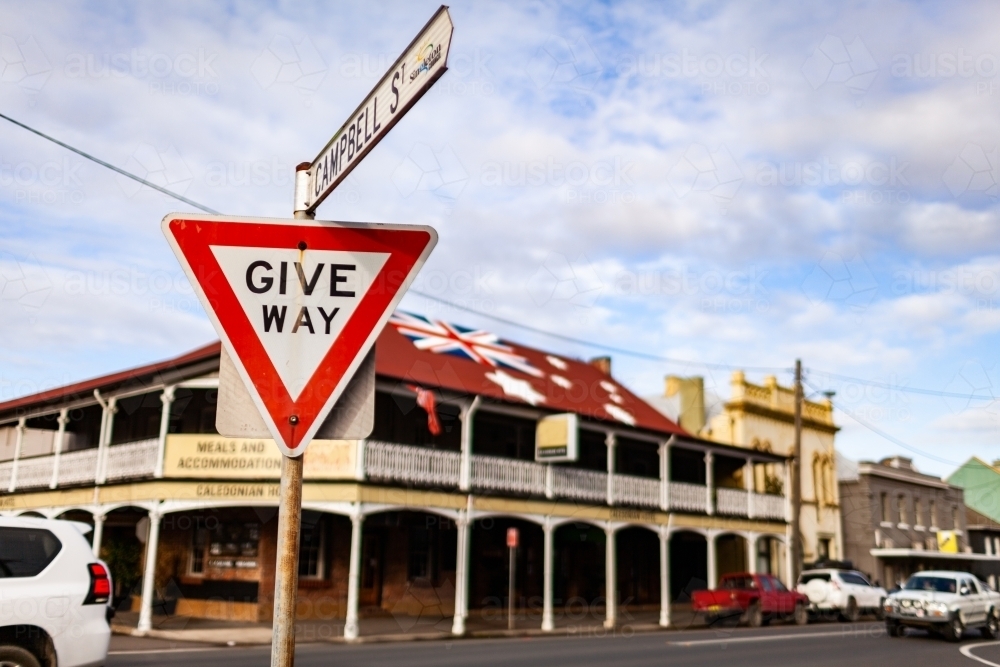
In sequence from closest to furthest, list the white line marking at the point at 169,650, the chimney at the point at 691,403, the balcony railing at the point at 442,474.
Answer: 1. the white line marking at the point at 169,650
2. the balcony railing at the point at 442,474
3. the chimney at the point at 691,403

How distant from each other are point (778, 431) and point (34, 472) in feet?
94.3

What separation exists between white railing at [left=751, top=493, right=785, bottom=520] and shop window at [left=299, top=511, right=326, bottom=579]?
15983 mm

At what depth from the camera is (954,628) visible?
848 inches

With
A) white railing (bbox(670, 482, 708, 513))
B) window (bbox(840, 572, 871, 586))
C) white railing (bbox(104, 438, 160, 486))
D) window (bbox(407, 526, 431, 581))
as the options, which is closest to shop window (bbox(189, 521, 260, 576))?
white railing (bbox(104, 438, 160, 486))

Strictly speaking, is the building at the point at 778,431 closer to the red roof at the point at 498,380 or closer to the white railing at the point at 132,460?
the red roof at the point at 498,380

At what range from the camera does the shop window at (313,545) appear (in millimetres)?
24328

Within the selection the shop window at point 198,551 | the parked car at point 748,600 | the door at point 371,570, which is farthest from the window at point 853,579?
the shop window at point 198,551

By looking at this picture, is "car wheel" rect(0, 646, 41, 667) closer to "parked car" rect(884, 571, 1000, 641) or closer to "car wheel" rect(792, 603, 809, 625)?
"parked car" rect(884, 571, 1000, 641)

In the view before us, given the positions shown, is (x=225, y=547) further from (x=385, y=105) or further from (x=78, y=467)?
(x=385, y=105)

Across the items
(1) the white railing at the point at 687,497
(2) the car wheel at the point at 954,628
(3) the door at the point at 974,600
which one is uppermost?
(1) the white railing at the point at 687,497

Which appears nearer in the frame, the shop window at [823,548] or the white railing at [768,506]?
the white railing at [768,506]

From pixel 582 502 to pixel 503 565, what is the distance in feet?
14.6

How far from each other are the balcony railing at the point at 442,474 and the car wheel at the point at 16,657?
45.0 feet

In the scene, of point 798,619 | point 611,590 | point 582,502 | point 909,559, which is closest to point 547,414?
point 582,502
